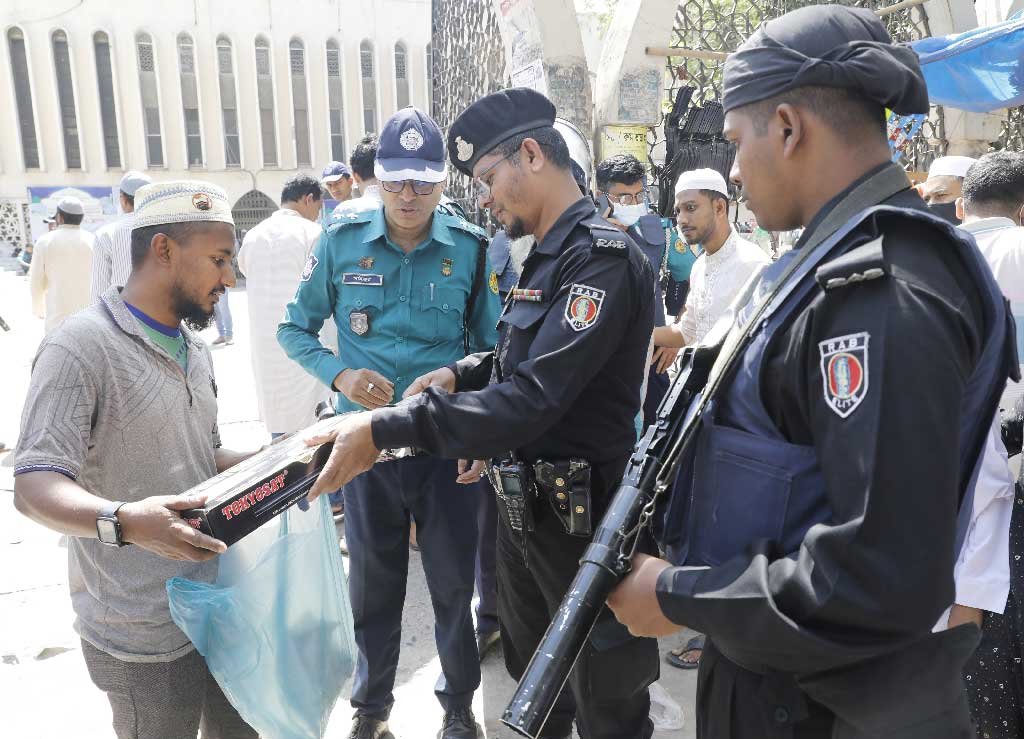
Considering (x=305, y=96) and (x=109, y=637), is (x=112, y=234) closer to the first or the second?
(x=109, y=637)

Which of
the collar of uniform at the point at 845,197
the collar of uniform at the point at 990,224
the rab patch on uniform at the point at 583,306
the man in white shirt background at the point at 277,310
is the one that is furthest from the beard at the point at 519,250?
the collar of uniform at the point at 845,197

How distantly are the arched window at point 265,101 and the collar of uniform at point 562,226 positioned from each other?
30783 millimetres

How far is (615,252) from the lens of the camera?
2.00 m

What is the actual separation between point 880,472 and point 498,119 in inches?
63.6

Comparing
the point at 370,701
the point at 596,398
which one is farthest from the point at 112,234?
the point at 596,398

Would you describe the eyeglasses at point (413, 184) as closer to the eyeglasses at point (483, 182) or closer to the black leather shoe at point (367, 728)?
the eyeglasses at point (483, 182)

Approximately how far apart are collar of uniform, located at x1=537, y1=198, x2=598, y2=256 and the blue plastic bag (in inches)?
37.3

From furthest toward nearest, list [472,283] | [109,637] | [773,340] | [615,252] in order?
1. [472,283]
2. [615,252]
3. [109,637]
4. [773,340]

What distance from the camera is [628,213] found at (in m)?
4.25

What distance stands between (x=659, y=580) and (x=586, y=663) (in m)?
1.05

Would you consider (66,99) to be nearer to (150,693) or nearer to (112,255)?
(112,255)

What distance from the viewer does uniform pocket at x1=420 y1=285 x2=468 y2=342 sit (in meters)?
2.83

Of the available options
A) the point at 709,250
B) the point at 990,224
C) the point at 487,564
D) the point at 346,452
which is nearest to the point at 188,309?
the point at 346,452

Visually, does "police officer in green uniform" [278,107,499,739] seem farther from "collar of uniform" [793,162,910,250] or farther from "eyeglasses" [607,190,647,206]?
"collar of uniform" [793,162,910,250]
